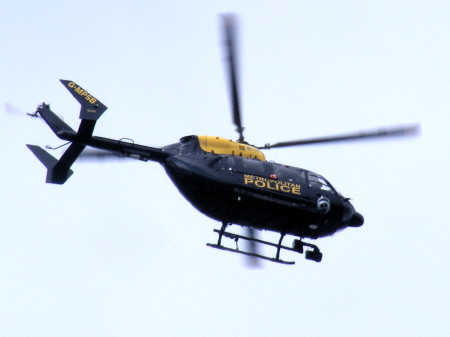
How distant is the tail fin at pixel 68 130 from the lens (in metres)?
26.5

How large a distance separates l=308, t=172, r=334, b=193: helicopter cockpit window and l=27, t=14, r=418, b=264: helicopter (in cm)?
3

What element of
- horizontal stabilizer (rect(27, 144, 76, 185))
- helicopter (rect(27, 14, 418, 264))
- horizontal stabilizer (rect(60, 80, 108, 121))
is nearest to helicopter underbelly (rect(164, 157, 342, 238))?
helicopter (rect(27, 14, 418, 264))

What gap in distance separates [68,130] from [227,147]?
14.1 feet

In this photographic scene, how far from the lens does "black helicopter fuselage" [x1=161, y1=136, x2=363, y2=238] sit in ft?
87.5

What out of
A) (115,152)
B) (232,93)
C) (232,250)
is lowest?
(232,250)

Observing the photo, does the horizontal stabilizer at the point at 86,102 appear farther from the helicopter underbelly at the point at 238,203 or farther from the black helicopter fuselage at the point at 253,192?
the helicopter underbelly at the point at 238,203

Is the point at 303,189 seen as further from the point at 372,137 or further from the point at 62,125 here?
the point at 62,125

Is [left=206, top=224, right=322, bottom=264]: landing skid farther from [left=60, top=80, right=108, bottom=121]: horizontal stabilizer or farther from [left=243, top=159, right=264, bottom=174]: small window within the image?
[left=60, top=80, right=108, bottom=121]: horizontal stabilizer

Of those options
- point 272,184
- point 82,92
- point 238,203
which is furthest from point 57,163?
point 272,184

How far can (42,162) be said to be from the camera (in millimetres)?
27594

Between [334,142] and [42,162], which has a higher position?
[334,142]

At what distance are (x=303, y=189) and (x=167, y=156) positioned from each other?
3755 mm

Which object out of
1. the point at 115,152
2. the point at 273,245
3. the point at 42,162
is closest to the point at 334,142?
the point at 273,245

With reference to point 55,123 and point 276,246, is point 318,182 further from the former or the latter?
point 55,123
